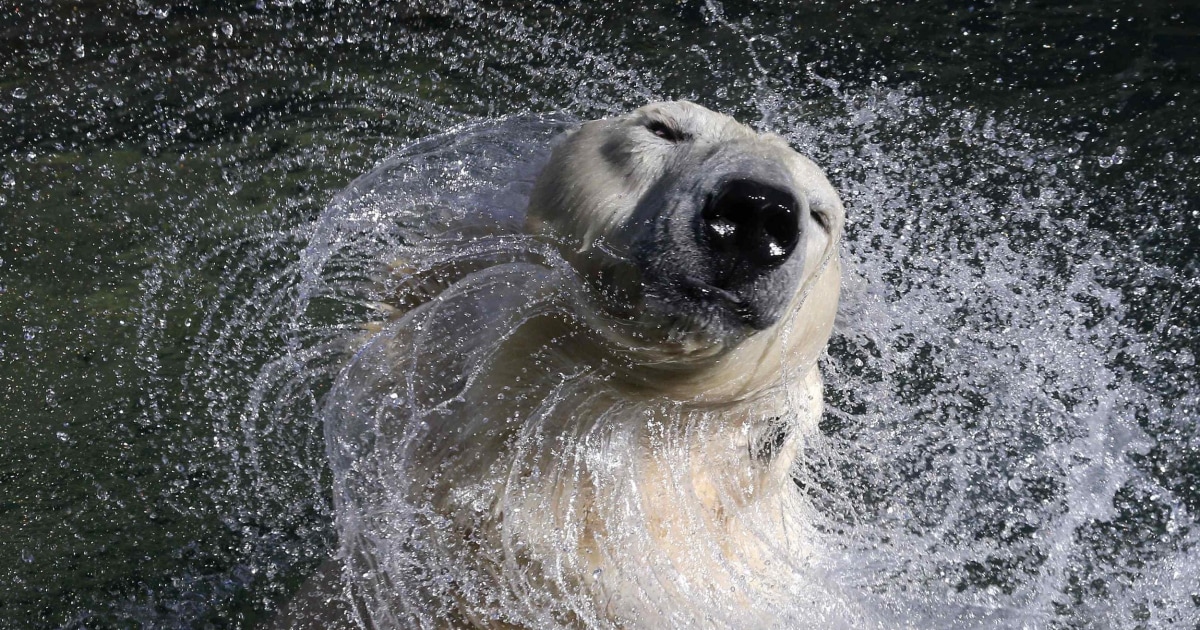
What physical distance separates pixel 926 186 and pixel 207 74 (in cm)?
356

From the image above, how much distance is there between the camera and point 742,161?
2.04 m

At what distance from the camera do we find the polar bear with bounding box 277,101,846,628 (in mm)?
2148

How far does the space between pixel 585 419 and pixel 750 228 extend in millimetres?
705

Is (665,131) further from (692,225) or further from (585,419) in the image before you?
(585,419)

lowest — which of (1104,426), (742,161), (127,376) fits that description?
(127,376)

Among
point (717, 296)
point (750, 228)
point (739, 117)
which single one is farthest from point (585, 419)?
point (739, 117)

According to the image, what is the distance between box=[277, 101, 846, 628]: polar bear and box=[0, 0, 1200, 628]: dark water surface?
0.52 m

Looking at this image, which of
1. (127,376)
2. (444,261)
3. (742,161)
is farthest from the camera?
(127,376)

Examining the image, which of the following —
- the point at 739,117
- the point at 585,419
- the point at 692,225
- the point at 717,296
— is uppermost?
the point at 692,225

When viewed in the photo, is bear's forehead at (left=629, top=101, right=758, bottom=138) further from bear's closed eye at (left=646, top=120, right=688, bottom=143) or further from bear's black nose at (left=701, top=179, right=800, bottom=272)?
bear's black nose at (left=701, top=179, right=800, bottom=272)

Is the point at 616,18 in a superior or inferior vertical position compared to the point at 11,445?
superior

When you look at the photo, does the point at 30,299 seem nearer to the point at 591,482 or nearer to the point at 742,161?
the point at 591,482

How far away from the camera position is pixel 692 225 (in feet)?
6.22

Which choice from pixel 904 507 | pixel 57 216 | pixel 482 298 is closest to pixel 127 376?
pixel 57 216
